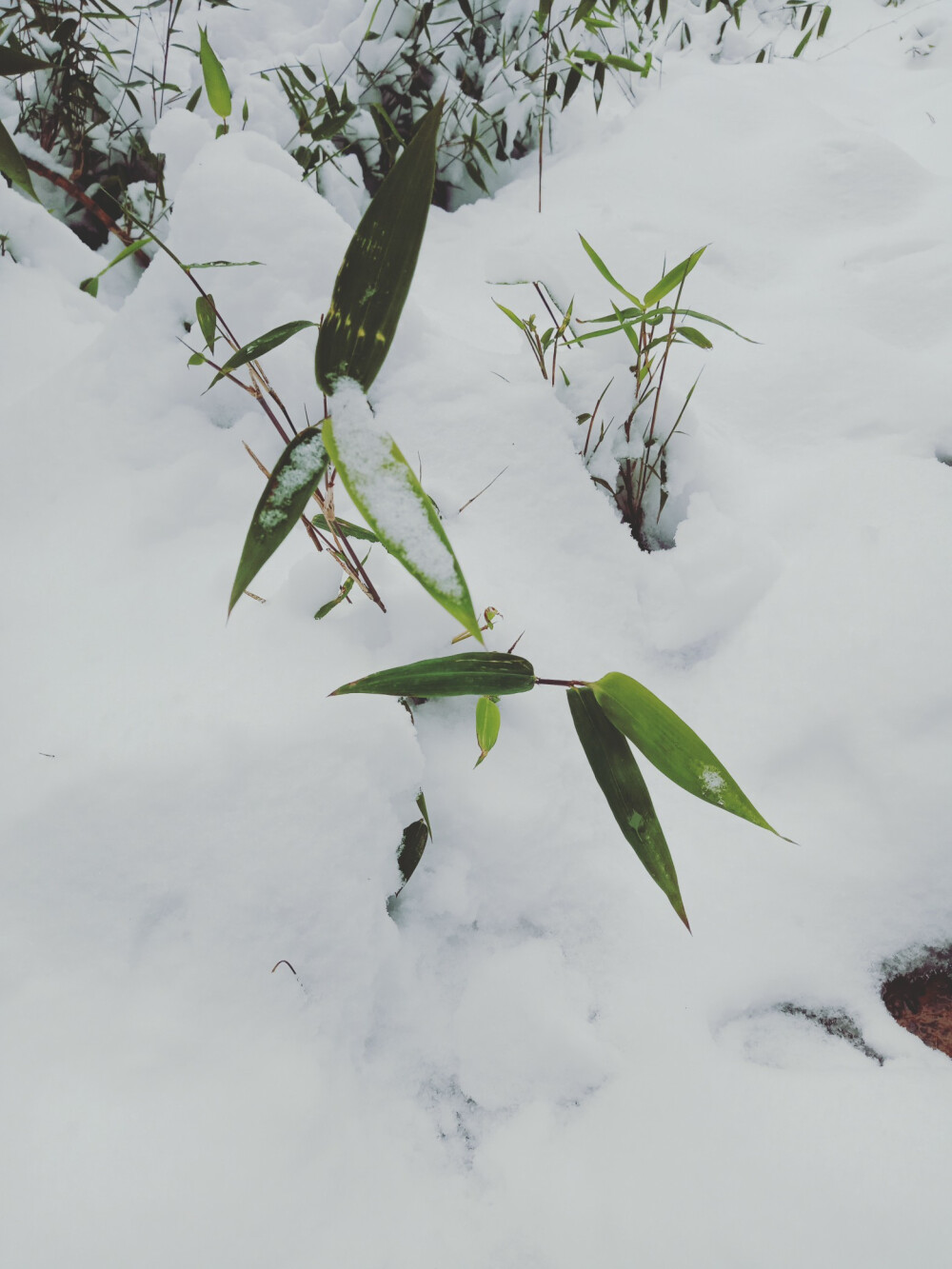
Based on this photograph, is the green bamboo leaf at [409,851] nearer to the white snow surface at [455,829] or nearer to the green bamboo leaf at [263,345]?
the white snow surface at [455,829]

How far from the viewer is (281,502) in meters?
0.33

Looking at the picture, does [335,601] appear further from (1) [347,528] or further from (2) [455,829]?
(2) [455,829]

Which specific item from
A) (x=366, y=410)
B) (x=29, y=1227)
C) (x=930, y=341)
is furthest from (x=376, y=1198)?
(x=930, y=341)

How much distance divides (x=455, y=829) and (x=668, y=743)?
0.21m

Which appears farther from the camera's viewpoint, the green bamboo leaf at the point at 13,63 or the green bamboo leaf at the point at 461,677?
the green bamboo leaf at the point at 13,63

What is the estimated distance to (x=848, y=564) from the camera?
652 mm

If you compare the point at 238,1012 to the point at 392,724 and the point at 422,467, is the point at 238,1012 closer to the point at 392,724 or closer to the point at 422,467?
→ the point at 392,724

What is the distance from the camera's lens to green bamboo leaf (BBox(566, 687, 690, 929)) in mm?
382

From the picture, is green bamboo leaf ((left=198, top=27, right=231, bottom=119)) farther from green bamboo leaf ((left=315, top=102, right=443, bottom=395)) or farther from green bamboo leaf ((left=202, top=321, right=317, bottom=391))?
green bamboo leaf ((left=315, top=102, right=443, bottom=395))

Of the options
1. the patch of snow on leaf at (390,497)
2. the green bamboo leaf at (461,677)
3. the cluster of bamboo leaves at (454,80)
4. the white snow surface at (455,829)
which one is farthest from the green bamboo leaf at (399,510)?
the cluster of bamboo leaves at (454,80)

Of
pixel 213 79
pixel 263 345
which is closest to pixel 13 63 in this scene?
pixel 213 79

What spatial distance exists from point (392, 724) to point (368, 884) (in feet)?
0.37

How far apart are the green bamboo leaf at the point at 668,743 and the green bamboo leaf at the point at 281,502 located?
0.21m

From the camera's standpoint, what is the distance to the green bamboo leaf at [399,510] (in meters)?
0.28
